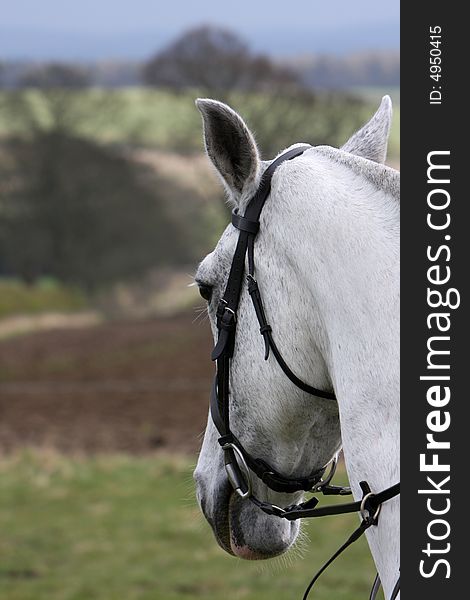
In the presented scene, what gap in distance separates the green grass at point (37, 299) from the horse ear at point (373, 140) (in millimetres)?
28191

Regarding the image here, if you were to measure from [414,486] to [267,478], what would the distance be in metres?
0.54

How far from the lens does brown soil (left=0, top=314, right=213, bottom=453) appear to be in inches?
472

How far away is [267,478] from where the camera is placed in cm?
261

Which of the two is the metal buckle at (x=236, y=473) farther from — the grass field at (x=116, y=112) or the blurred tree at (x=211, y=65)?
the grass field at (x=116, y=112)

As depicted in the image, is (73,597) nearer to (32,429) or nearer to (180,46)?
(32,429)

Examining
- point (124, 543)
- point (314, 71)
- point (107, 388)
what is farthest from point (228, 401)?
point (314, 71)

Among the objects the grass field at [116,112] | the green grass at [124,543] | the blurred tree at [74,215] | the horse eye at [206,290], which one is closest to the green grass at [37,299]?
the blurred tree at [74,215]

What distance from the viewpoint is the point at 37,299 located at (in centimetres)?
3241

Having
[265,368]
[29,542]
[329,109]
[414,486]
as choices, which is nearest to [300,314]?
[265,368]

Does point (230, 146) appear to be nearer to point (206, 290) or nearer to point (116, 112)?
point (206, 290)

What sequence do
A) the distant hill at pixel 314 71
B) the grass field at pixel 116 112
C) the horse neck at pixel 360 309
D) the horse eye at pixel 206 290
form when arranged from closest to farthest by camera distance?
1. the horse neck at pixel 360 309
2. the horse eye at pixel 206 290
3. the grass field at pixel 116 112
4. the distant hill at pixel 314 71

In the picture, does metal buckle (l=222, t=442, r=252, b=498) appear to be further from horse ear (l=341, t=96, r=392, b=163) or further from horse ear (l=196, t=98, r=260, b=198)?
horse ear (l=341, t=96, r=392, b=163)

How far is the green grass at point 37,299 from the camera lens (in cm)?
3120

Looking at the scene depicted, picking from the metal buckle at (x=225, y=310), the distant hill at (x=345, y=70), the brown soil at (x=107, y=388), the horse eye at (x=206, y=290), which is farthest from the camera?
the distant hill at (x=345, y=70)
